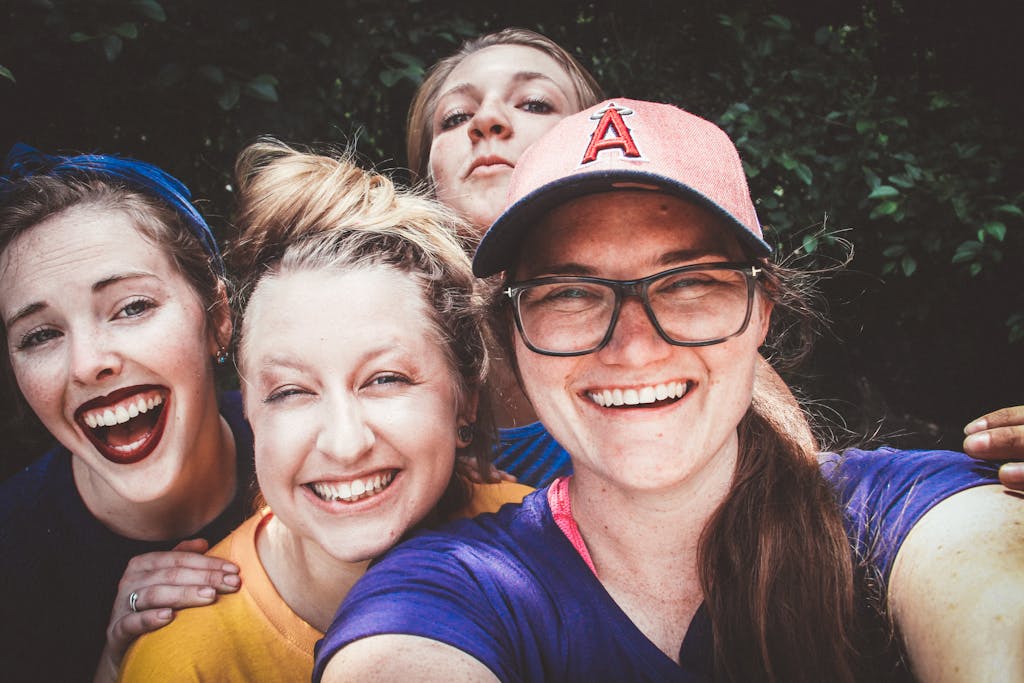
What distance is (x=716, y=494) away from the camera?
1.75 meters

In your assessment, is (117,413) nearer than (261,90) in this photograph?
Yes

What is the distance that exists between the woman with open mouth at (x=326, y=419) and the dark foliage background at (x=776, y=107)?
37.6 inches

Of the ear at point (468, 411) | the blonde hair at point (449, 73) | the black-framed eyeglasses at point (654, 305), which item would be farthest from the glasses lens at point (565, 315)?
the blonde hair at point (449, 73)

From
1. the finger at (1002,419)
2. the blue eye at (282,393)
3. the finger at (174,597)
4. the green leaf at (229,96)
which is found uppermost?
the green leaf at (229,96)

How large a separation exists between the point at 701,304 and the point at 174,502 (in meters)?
1.90

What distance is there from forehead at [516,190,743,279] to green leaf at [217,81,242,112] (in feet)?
6.63

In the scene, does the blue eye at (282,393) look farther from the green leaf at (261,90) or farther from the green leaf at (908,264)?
the green leaf at (908,264)

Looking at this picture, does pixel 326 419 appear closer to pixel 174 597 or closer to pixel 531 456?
pixel 174 597

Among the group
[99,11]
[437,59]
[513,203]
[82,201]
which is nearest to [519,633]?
[513,203]

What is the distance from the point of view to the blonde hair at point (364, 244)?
203 cm

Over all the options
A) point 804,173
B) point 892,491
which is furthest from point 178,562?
point 804,173

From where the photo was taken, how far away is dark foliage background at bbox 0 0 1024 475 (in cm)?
301

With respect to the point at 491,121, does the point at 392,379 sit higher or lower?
lower

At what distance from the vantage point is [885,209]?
3670mm
